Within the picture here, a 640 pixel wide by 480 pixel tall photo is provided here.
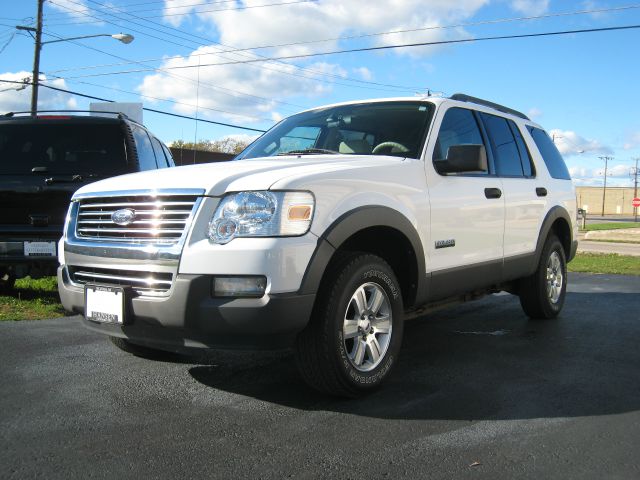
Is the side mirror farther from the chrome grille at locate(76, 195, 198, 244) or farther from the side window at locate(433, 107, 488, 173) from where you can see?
the chrome grille at locate(76, 195, 198, 244)

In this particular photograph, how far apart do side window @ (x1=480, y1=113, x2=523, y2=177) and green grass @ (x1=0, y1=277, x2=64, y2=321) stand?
4624 millimetres

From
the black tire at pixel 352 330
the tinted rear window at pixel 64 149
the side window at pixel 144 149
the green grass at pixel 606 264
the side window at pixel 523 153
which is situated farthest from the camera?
the green grass at pixel 606 264

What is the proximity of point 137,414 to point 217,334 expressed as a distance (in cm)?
70

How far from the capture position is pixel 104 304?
11.5 ft

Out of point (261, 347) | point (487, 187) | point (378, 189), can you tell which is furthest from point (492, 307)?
point (261, 347)

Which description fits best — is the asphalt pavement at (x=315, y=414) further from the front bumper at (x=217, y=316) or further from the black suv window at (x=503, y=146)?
the black suv window at (x=503, y=146)

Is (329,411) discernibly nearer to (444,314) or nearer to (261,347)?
(261,347)

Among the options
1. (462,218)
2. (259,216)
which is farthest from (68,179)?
(462,218)

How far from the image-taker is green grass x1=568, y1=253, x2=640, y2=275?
12047 mm

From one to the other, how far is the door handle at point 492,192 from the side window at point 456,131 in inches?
17.0

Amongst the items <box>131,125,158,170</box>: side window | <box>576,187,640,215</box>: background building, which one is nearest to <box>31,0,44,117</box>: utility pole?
<box>131,125,158,170</box>: side window

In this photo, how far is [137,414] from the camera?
342 centimetres

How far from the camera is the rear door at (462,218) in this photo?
14.5 feet

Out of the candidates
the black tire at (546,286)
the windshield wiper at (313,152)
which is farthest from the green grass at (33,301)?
the black tire at (546,286)
